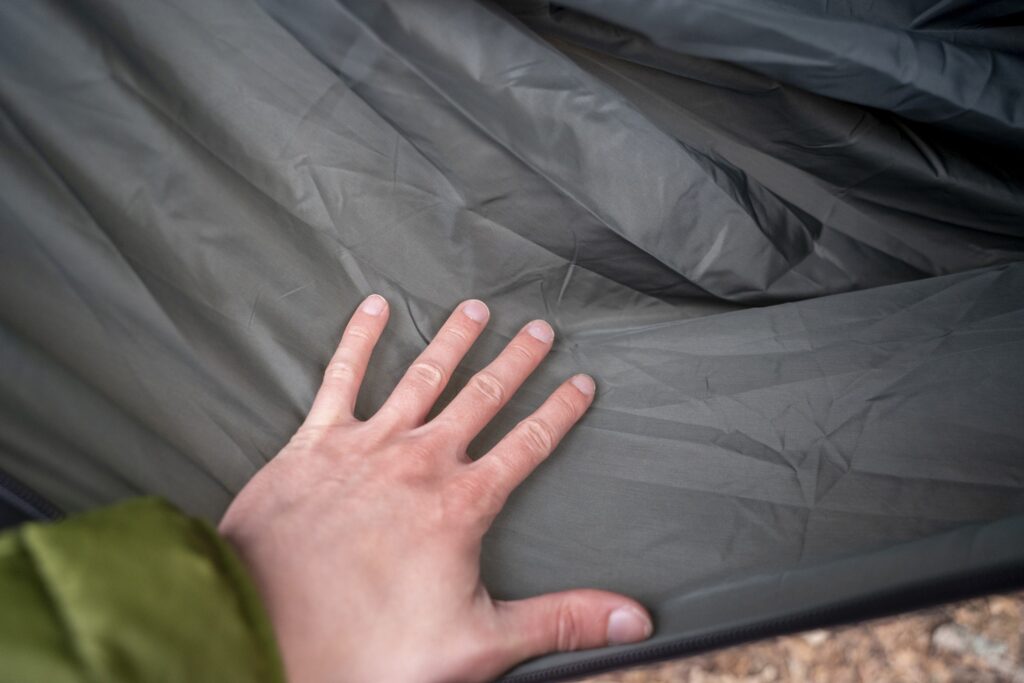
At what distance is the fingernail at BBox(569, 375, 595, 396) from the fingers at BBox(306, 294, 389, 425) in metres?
0.21

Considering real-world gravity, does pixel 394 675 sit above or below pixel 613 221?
below

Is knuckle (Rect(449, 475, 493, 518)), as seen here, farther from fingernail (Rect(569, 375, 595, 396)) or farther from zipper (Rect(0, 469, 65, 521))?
zipper (Rect(0, 469, 65, 521))

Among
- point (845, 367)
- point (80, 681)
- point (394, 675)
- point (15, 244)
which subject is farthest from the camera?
point (845, 367)

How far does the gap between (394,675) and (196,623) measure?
7.0 inches

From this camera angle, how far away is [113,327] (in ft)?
2.34

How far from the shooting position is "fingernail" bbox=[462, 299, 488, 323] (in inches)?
32.4

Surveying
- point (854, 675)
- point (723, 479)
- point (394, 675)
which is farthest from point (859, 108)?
point (394, 675)

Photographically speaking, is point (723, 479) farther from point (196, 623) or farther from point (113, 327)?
point (113, 327)

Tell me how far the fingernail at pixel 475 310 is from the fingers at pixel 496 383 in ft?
0.14

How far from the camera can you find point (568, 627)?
647 mm

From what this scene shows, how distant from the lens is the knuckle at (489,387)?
0.78 metres


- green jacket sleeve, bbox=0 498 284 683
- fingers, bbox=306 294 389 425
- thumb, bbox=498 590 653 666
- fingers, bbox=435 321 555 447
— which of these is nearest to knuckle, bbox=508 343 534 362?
fingers, bbox=435 321 555 447

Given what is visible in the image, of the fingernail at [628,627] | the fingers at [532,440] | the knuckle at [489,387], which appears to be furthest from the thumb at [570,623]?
the knuckle at [489,387]

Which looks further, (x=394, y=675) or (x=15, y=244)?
(x=15, y=244)
